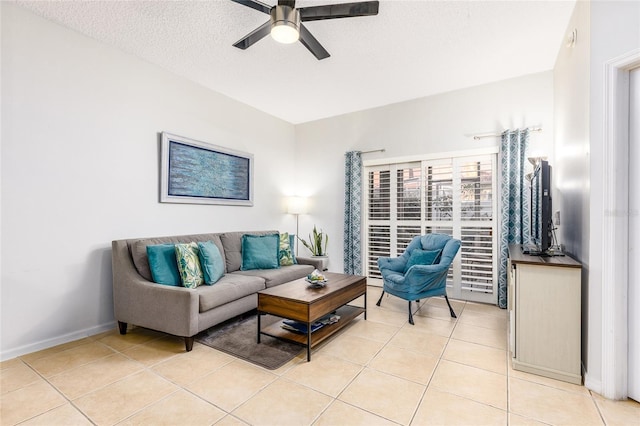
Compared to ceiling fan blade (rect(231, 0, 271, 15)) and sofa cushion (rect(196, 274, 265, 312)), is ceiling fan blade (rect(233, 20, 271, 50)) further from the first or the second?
sofa cushion (rect(196, 274, 265, 312))

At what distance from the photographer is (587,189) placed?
2.06 metres

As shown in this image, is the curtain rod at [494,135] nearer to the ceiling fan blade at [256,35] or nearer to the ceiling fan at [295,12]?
the ceiling fan at [295,12]

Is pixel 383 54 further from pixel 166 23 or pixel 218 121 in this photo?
pixel 218 121

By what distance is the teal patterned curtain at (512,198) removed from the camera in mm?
3529

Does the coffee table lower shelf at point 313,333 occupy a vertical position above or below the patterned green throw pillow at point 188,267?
below

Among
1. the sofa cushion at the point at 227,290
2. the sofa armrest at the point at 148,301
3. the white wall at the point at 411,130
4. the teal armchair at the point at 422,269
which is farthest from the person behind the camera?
the white wall at the point at 411,130

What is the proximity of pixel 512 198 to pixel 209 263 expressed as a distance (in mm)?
3582

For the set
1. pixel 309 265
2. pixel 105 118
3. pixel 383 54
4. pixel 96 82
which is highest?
pixel 383 54

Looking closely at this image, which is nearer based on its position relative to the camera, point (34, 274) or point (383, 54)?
point (34, 274)

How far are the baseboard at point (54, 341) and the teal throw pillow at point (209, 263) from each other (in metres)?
1.08

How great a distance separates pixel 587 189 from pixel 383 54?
2.18m

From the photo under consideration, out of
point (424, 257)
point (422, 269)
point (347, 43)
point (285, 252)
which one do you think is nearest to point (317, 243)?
point (285, 252)

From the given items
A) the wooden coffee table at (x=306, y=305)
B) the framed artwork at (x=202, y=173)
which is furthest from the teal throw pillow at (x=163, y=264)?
the wooden coffee table at (x=306, y=305)

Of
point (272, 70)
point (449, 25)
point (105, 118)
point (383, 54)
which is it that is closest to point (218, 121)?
point (272, 70)
